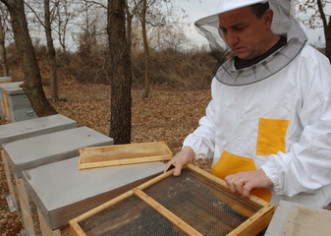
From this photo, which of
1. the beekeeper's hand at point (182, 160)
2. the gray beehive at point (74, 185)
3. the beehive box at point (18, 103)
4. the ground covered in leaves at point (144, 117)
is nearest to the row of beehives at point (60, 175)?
the gray beehive at point (74, 185)

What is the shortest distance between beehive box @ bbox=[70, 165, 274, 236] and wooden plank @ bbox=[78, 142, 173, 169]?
0.58m

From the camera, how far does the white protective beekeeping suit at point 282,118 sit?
1080mm

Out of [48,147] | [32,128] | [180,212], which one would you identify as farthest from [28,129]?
[180,212]

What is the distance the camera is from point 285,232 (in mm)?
794

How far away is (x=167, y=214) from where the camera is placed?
1056 millimetres

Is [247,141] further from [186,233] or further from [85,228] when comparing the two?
[85,228]

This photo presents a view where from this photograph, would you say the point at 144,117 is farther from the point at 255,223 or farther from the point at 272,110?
the point at 255,223

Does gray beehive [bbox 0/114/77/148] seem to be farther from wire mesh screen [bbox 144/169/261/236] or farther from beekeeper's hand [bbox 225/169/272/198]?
beekeeper's hand [bbox 225/169/272/198]

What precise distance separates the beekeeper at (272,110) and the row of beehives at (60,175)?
0.46 meters

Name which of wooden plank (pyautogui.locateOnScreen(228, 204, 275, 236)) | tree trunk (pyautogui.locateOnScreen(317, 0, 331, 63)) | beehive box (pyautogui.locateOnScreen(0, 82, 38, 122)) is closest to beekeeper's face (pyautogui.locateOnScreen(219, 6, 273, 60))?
wooden plank (pyautogui.locateOnScreen(228, 204, 275, 236))

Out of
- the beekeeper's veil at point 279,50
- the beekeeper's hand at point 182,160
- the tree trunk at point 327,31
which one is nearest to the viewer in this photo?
the beekeeper's veil at point 279,50

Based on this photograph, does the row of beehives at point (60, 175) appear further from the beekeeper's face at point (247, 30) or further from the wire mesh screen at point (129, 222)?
the beekeeper's face at point (247, 30)

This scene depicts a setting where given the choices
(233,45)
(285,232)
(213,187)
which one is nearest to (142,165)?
(213,187)

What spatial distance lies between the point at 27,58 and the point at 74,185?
4409 millimetres
